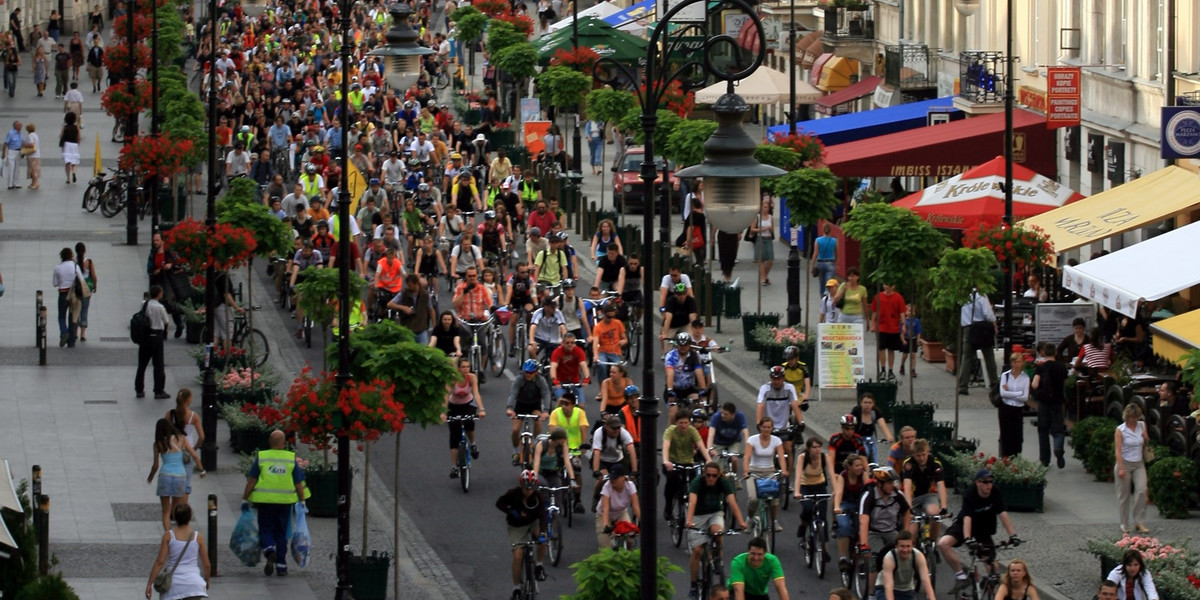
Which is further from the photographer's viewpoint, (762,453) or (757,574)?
(762,453)

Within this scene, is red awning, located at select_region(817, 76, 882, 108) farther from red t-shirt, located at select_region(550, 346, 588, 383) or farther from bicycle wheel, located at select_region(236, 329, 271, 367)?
red t-shirt, located at select_region(550, 346, 588, 383)

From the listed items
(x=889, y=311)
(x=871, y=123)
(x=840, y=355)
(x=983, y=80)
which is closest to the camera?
(x=840, y=355)

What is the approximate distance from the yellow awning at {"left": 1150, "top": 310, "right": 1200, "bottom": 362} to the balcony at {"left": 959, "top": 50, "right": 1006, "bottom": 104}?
54.1 feet

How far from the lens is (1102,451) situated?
2441 centimetres

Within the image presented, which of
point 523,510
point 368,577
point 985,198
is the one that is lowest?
point 368,577

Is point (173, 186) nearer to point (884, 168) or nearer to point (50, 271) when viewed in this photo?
point (50, 271)

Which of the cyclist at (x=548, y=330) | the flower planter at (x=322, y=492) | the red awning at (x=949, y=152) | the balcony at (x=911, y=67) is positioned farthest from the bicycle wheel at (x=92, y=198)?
the flower planter at (x=322, y=492)

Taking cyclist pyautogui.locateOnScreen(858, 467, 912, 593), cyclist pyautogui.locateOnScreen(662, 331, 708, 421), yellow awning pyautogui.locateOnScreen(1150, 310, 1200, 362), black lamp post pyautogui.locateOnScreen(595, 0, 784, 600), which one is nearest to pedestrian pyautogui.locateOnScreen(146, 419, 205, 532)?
cyclist pyautogui.locateOnScreen(662, 331, 708, 421)

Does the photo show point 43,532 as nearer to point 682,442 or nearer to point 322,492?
point 322,492

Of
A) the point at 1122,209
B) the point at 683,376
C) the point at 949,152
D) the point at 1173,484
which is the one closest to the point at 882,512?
the point at 1173,484

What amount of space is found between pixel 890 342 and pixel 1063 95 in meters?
8.25

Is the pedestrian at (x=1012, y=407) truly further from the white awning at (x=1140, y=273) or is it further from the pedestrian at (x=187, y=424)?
the pedestrian at (x=187, y=424)

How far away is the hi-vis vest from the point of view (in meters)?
20.9

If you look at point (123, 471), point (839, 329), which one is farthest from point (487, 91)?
point (123, 471)
